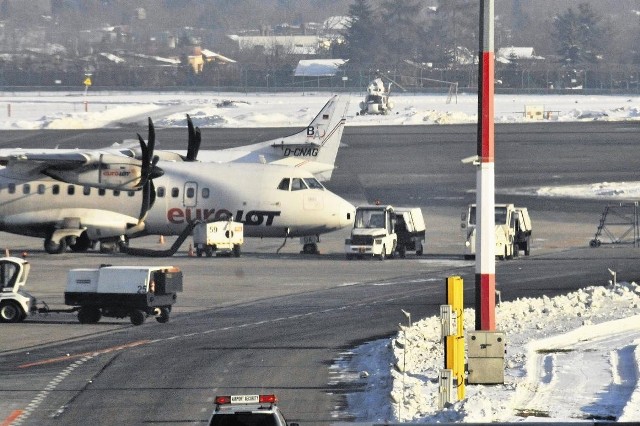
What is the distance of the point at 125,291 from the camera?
37188 mm

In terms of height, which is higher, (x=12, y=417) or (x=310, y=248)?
(x=310, y=248)

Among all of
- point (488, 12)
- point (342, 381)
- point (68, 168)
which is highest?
point (488, 12)

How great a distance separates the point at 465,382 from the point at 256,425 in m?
9.29

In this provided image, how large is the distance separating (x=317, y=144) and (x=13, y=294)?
113ft

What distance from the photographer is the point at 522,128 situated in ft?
403

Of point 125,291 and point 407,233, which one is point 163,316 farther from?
point 407,233

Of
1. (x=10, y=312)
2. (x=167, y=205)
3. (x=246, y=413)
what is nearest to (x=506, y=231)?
(x=167, y=205)

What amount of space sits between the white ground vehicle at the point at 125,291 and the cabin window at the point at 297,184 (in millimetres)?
17547

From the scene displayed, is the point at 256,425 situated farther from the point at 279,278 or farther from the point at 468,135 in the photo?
the point at 468,135

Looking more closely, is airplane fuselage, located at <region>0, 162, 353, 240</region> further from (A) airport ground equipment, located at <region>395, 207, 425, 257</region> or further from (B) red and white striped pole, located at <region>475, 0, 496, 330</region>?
(B) red and white striped pole, located at <region>475, 0, 496, 330</region>

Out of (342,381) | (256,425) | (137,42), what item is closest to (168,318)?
(342,381)

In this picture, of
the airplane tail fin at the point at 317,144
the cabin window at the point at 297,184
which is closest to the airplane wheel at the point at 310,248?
the cabin window at the point at 297,184

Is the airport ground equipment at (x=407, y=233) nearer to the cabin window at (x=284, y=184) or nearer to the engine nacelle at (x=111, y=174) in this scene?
the cabin window at (x=284, y=184)

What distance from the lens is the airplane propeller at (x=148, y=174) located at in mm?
52656
